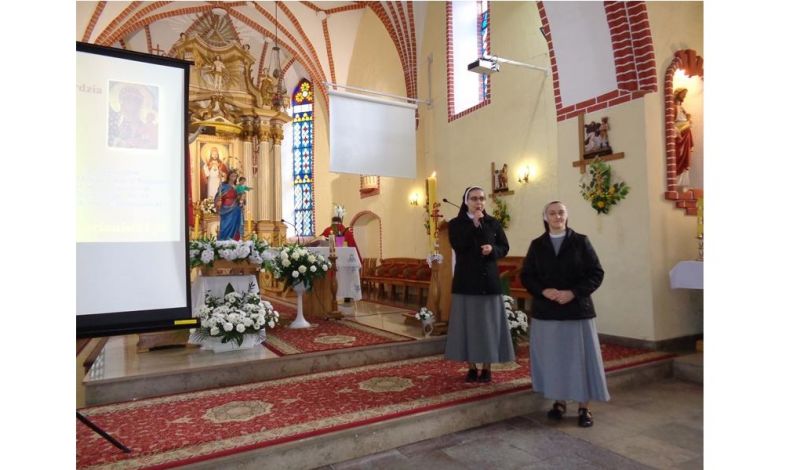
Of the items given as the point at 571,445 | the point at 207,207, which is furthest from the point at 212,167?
the point at 571,445

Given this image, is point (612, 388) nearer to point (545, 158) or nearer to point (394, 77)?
point (545, 158)

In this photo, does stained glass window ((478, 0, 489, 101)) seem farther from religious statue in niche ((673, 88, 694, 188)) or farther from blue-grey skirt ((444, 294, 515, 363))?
blue-grey skirt ((444, 294, 515, 363))

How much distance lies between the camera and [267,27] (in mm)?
14281

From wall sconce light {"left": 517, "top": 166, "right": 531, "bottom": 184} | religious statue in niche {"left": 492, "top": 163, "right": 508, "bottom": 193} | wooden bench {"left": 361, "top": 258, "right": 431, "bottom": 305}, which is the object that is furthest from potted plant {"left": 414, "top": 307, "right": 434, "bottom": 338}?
→ religious statue in niche {"left": 492, "top": 163, "right": 508, "bottom": 193}

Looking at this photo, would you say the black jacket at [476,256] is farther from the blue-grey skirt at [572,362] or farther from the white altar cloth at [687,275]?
the white altar cloth at [687,275]

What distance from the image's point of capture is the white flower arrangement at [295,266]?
19.6 feet

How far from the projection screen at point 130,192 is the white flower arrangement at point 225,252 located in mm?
2831

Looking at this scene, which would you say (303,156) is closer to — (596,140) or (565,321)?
(596,140)

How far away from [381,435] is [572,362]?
4.59 ft

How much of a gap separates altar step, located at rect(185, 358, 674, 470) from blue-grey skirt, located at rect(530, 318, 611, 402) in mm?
368

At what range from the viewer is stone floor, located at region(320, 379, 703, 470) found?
2916mm

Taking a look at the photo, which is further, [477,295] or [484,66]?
[484,66]

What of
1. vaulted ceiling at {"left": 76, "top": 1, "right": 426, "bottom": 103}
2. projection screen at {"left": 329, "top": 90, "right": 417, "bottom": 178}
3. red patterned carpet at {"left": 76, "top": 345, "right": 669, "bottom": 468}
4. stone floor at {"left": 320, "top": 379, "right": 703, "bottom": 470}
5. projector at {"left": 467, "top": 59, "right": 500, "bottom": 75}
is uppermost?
vaulted ceiling at {"left": 76, "top": 1, "right": 426, "bottom": 103}

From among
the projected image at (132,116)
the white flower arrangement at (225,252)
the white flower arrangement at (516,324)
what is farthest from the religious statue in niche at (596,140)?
the projected image at (132,116)
